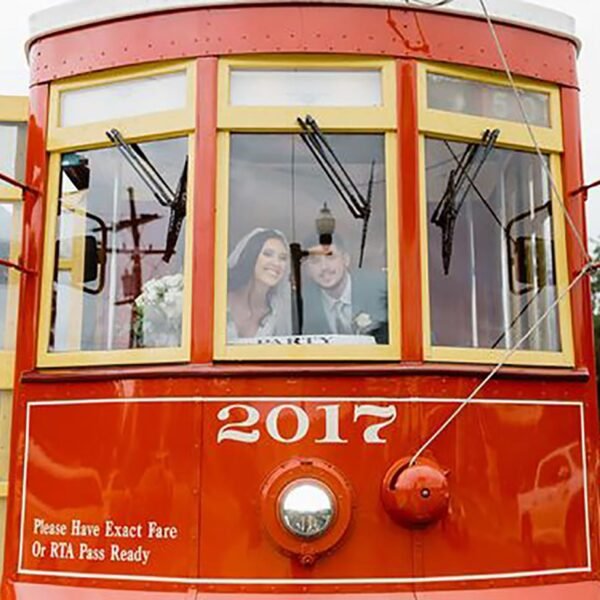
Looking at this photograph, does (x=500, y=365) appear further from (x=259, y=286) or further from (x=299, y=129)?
(x=299, y=129)

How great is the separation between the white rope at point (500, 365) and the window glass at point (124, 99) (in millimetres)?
1599

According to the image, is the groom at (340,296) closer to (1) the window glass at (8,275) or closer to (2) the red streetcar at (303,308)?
(2) the red streetcar at (303,308)

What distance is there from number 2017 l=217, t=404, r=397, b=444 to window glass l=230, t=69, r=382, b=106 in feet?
3.93

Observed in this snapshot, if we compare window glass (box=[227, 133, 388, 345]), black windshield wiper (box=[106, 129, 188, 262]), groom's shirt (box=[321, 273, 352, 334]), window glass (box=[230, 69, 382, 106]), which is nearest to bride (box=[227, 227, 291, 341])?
window glass (box=[227, 133, 388, 345])

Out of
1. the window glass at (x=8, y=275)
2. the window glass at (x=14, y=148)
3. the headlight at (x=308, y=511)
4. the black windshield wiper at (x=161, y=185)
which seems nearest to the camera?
the headlight at (x=308, y=511)

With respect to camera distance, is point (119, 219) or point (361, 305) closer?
point (361, 305)

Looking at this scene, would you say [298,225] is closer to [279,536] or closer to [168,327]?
[168,327]

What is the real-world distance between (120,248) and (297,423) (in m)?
1.10

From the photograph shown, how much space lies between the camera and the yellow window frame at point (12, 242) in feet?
15.5


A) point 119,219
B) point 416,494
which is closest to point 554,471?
point 416,494

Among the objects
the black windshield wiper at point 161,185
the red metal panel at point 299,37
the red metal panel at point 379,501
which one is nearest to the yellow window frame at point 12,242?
the red metal panel at point 299,37

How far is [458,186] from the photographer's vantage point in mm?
4324

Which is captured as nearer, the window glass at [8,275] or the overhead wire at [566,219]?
the overhead wire at [566,219]

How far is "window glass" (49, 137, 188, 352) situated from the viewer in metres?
4.24
